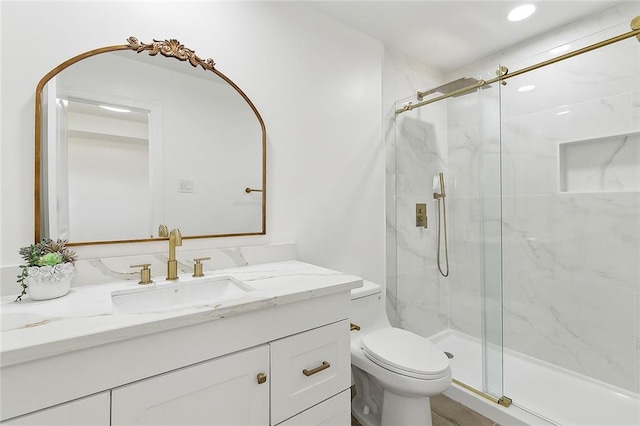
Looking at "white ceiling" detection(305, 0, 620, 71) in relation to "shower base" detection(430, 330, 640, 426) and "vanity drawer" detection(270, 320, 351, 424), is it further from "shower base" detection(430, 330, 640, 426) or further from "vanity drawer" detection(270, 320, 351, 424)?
"shower base" detection(430, 330, 640, 426)

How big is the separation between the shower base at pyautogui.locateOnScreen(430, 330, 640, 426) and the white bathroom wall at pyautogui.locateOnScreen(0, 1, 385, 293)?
0.86 m

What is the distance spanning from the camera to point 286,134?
1.71 m

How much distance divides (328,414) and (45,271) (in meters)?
1.08

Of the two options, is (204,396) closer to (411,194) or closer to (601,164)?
(411,194)

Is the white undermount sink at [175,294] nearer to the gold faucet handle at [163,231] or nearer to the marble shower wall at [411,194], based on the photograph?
the gold faucet handle at [163,231]

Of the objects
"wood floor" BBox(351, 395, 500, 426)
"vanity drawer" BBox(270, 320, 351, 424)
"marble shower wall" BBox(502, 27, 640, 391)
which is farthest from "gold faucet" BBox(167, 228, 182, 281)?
"marble shower wall" BBox(502, 27, 640, 391)

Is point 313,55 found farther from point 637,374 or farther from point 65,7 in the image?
point 637,374

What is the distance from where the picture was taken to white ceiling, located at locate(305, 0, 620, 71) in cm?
180

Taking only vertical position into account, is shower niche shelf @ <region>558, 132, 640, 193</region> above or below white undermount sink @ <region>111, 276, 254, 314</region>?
above

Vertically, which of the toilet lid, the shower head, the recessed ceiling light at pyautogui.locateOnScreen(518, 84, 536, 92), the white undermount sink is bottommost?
the toilet lid

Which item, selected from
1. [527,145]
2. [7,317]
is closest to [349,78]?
[527,145]

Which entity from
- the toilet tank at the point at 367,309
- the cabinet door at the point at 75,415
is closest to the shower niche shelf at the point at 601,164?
the toilet tank at the point at 367,309

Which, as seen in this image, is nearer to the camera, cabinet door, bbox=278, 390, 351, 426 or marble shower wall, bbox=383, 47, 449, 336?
cabinet door, bbox=278, 390, 351, 426

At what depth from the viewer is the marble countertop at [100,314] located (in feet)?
2.16
